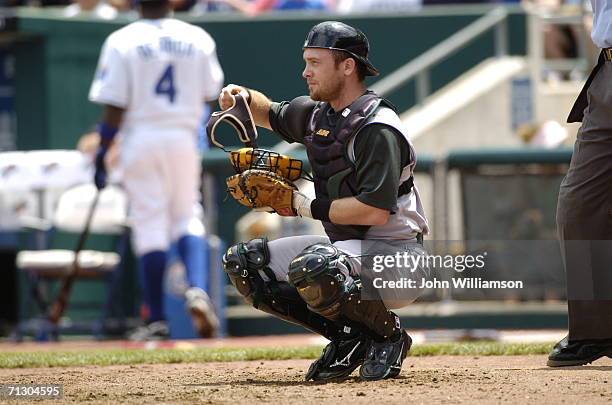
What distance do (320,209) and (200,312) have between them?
378cm

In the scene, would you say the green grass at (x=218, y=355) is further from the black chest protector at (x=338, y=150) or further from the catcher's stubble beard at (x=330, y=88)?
the catcher's stubble beard at (x=330, y=88)

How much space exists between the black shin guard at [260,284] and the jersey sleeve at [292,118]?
1.65ft

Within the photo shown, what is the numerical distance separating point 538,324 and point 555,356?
4.20 metres

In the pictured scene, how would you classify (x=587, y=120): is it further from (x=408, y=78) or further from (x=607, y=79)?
(x=408, y=78)

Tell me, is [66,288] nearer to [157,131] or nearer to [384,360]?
[157,131]

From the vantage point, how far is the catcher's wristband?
506cm

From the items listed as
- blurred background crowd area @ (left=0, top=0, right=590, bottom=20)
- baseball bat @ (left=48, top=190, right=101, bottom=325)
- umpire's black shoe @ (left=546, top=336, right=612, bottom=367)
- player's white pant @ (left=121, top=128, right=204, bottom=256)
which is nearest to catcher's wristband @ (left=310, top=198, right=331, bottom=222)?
umpire's black shoe @ (left=546, top=336, right=612, bottom=367)

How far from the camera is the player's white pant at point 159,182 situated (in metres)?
8.85

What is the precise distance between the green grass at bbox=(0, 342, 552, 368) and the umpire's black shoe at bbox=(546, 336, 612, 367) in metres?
1.01

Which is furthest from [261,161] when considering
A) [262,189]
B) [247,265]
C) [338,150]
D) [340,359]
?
[340,359]

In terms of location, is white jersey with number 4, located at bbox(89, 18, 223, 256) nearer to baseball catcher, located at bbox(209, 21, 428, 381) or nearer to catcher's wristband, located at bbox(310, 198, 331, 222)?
baseball catcher, located at bbox(209, 21, 428, 381)

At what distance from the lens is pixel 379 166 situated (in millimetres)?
4945

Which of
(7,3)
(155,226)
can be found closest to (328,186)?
(155,226)

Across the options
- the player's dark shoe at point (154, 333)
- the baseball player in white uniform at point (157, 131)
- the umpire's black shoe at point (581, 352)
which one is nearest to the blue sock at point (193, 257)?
the baseball player in white uniform at point (157, 131)
